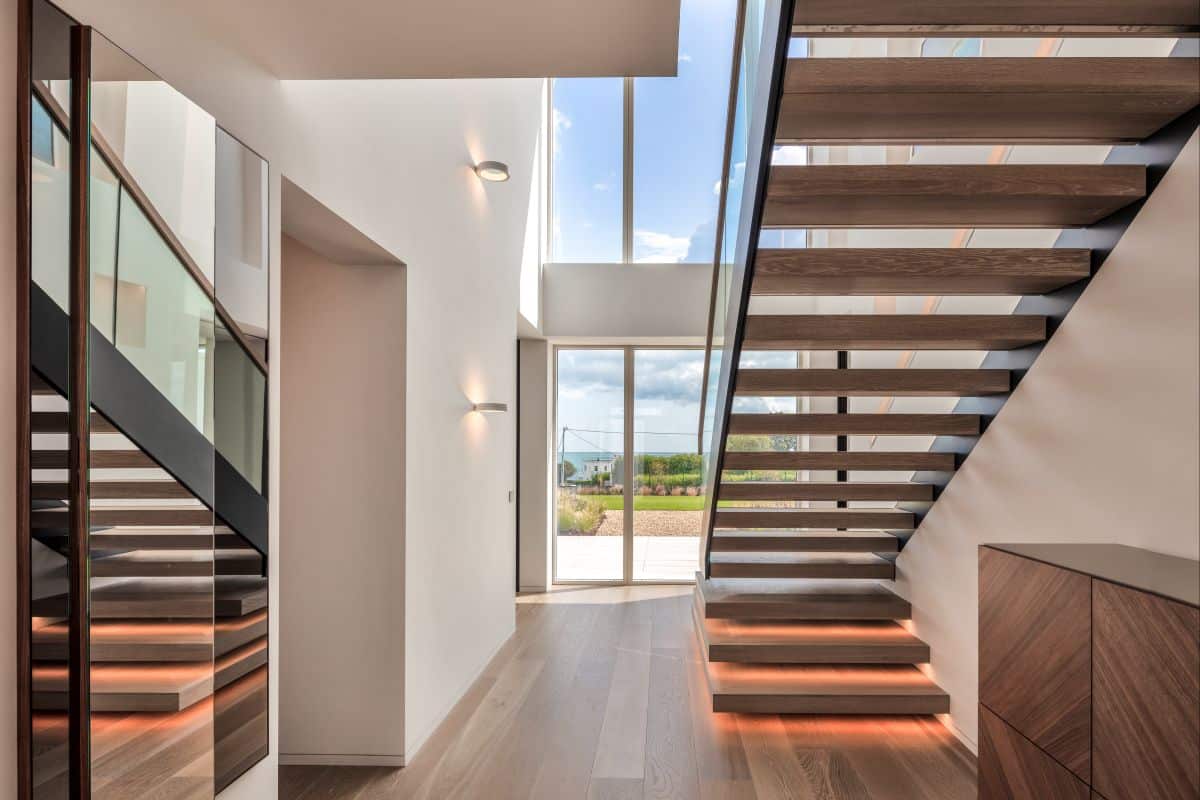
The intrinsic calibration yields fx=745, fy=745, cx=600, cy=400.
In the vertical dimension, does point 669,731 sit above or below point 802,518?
below

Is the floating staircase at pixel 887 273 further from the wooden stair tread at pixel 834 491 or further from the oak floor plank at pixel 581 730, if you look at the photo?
the oak floor plank at pixel 581 730

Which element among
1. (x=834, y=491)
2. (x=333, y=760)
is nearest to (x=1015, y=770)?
(x=834, y=491)

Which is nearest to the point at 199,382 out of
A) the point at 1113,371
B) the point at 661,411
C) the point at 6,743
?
the point at 6,743

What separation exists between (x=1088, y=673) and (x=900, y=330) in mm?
1571

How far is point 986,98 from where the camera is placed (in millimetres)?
2229

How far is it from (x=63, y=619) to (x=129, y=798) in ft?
1.62

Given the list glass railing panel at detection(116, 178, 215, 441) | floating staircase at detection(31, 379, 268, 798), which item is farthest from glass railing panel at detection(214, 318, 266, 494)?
floating staircase at detection(31, 379, 268, 798)

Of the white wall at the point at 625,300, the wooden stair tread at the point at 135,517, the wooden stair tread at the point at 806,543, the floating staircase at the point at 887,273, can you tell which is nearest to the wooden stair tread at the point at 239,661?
the wooden stair tread at the point at 135,517

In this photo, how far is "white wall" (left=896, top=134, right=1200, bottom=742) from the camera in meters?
2.15

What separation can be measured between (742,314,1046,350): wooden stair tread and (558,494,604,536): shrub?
4.31m

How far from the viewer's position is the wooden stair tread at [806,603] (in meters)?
4.16

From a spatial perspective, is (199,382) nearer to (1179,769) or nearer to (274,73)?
(274,73)

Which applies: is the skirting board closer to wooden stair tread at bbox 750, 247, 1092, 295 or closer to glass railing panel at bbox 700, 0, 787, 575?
glass railing panel at bbox 700, 0, 787, 575

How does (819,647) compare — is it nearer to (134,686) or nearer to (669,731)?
(669,731)
